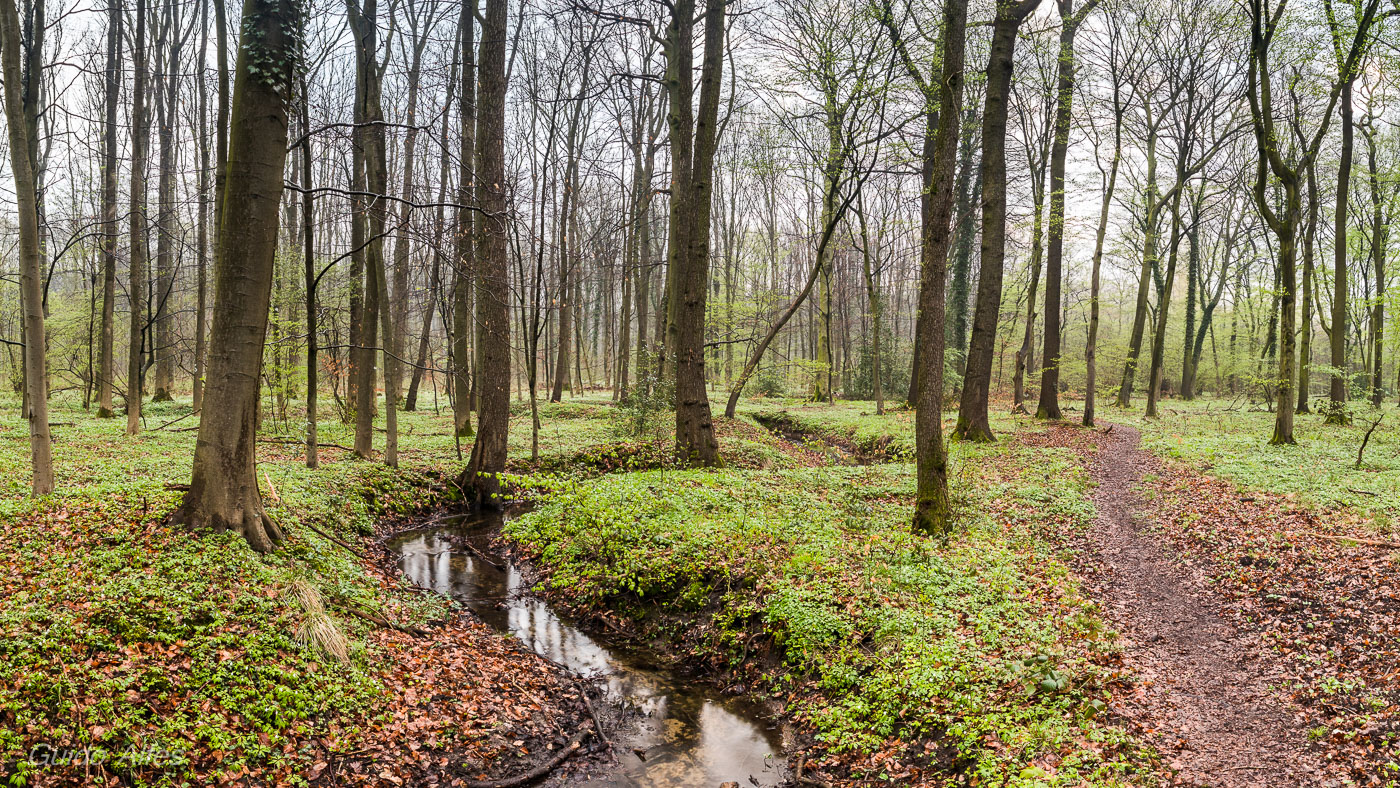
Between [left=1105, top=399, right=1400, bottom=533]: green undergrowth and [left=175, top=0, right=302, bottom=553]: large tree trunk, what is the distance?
466 inches

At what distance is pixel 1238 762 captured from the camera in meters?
4.09

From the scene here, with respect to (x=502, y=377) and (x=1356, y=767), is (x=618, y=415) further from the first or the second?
(x=1356, y=767)

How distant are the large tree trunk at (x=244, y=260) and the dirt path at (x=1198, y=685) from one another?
746 cm

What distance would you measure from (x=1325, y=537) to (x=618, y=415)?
41.4 ft

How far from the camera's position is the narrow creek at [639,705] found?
483 cm

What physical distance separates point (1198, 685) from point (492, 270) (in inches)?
428

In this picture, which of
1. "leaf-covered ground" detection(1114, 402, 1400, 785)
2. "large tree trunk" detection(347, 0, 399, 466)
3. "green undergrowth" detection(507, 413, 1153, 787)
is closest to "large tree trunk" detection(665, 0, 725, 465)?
→ "green undergrowth" detection(507, 413, 1153, 787)

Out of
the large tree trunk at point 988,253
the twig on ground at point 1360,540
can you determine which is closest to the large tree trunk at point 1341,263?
the large tree trunk at point 988,253

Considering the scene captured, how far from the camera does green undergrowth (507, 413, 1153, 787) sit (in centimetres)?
454

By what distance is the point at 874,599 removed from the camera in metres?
6.26

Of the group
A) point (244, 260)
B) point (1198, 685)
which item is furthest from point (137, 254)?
point (1198, 685)

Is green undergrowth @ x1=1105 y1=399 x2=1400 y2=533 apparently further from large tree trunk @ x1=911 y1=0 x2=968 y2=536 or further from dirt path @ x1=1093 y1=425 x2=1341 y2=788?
large tree trunk @ x1=911 y1=0 x2=968 y2=536

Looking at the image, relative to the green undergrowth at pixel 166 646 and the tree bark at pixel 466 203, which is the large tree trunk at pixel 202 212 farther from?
the green undergrowth at pixel 166 646

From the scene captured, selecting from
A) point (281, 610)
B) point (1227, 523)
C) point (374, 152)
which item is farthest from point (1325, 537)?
point (374, 152)
